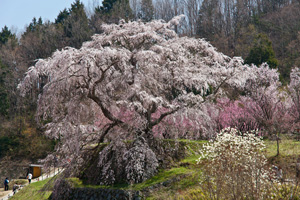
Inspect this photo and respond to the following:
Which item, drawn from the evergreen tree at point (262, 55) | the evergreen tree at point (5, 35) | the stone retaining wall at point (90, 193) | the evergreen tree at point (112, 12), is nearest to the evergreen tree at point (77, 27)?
the evergreen tree at point (112, 12)

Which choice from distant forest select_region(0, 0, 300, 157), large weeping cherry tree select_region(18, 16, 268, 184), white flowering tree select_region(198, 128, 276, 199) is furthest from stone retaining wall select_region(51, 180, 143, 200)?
distant forest select_region(0, 0, 300, 157)

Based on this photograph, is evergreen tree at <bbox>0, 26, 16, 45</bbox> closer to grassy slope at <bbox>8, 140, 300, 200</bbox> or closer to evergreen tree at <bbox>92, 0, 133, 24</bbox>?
evergreen tree at <bbox>92, 0, 133, 24</bbox>

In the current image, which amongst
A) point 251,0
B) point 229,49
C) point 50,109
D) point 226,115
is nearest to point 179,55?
point 50,109

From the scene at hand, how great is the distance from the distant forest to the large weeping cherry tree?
15.7m

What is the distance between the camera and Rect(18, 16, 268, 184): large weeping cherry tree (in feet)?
29.2

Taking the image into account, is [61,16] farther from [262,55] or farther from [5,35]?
[262,55]

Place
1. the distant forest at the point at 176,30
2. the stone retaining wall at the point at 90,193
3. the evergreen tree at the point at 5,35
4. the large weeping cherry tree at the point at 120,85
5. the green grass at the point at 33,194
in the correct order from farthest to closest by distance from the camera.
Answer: the evergreen tree at the point at 5,35 → the distant forest at the point at 176,30 → the green grass at the point at 33,194 → the large weeping cherry tree at the point at 120,85 → the stone retaining wall at the point at 90,193

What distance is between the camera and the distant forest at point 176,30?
2758cm

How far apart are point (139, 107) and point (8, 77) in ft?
83.4

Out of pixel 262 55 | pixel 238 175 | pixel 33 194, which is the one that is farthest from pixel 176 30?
pixel 238 175

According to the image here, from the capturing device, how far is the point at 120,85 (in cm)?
→ 973

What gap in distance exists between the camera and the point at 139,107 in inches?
336

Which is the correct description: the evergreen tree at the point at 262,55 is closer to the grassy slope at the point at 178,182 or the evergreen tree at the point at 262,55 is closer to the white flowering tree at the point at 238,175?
the grassy slope at the point at 178,182

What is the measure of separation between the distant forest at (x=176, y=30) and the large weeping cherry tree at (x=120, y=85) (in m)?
15.7
